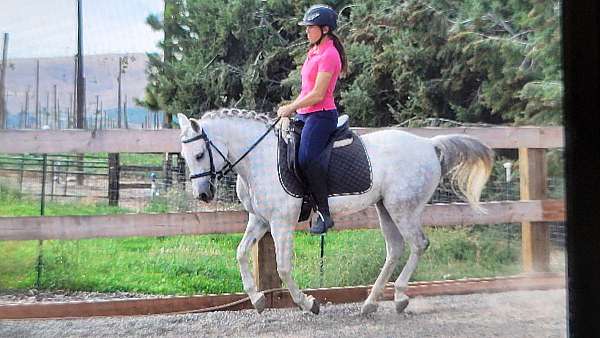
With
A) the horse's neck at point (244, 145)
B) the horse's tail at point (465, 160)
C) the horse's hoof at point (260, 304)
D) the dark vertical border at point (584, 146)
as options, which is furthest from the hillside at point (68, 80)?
the dark vertical border at point (584, 146)

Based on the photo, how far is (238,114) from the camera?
2623mm

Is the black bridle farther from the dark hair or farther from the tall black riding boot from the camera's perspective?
the dark hair

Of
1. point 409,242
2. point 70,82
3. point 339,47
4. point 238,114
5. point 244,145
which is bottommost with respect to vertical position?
point 409,242

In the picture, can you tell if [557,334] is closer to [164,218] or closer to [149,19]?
[164,218]

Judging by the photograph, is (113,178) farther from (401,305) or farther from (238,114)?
(401,305)

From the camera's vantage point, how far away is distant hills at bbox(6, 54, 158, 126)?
8.58 feet

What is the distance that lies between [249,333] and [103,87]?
1116mm

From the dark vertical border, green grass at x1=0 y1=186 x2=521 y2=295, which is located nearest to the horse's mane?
green grass at x1=0 y1=186 x2=521 y2=295

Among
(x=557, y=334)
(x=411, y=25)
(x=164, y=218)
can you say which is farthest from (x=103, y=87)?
(x=557, y=334)

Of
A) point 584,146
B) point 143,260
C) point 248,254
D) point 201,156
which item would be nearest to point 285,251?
point 248,254

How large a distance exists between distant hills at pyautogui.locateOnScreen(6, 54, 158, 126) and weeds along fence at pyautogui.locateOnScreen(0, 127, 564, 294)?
0.11 metres

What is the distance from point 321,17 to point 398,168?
0.68 meters

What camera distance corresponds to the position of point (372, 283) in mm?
2918

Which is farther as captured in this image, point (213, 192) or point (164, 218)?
point (164, 218)
